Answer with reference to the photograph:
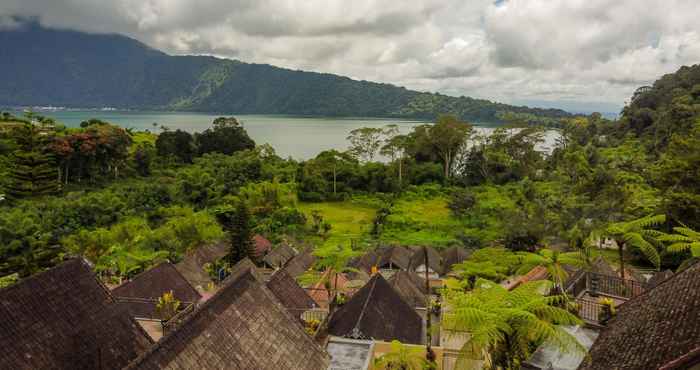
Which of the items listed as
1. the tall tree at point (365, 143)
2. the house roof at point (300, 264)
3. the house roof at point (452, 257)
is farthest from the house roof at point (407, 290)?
the tall tree at point (365, 143)

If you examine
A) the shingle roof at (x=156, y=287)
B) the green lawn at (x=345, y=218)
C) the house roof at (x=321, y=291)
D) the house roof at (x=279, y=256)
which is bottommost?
the green lawn at (x=345, y=218)

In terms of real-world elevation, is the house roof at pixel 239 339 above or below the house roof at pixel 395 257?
above

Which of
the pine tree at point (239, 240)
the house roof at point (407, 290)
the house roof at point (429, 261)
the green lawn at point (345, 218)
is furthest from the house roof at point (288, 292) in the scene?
the green lawn at point (345, 218)

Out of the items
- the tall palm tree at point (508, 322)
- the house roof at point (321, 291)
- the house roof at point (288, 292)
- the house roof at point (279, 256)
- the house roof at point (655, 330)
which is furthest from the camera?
the house roof at point (279, 256)

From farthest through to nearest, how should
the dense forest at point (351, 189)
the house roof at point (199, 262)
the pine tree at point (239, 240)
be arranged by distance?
the pine tree at point (239, 240) < the dense forest at point (351, 189) < the house roof at point (199, 262)

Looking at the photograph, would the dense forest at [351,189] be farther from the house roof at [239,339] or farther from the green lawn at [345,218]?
the house roof at [239,339]

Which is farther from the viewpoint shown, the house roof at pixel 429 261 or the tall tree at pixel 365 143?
the tall tree at pixel 365 143

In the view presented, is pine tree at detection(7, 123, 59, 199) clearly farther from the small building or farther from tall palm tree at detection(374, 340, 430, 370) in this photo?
tall palm tree at detection(374, 340, 430, 370)
